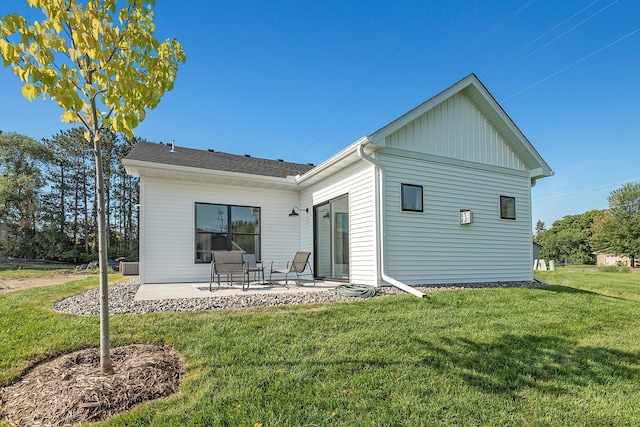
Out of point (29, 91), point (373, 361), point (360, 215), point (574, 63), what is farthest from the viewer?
point (574, 63)

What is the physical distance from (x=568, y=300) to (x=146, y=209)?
925 centimetres

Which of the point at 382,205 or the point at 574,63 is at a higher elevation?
the point at 574,63

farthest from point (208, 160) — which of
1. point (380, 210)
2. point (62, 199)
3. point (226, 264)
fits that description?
point (62, 199)

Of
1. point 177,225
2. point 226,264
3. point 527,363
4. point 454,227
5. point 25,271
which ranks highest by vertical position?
point 177,225

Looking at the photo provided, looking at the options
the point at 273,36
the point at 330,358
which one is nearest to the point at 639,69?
the point at 273,36

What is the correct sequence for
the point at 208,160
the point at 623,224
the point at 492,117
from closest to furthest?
the point at 492,117, the point at 208,160, the point at 623,224

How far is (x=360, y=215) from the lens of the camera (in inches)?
286

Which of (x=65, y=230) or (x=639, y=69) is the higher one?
(x=639, y=69)

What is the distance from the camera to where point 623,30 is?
822cm

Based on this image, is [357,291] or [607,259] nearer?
[357,291]

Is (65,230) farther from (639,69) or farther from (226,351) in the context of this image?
(639,69)

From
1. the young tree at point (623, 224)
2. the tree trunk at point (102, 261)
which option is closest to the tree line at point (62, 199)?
the tree trunk at point (102, 261)

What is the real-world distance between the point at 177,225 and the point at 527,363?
25.5 ft

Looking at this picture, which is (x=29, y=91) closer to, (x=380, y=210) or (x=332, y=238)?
(x=380, y=210)
